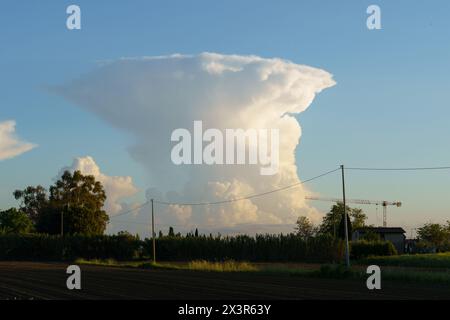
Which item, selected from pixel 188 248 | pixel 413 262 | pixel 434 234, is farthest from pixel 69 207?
pixel 434 234

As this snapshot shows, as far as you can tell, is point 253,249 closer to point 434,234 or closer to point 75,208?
point 75,208

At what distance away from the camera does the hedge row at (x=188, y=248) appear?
91.8 meters

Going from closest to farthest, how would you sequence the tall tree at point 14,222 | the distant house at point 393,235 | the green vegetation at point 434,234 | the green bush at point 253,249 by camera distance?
the green bush at point 253,249
the tall tree at point 14,222
the distant house at point 393,235
the green vegetation at point 434,234

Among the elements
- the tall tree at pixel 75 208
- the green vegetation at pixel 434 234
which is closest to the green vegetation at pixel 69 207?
the tall tree at pixel 75 208

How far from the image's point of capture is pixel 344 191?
5619 centimetres

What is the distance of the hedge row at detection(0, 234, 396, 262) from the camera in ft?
301

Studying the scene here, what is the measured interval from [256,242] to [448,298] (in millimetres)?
64633

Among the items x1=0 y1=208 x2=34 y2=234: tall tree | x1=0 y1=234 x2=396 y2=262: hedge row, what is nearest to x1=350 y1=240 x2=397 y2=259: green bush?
x1=0 y1=234 x2=396 y2=262: hedge row

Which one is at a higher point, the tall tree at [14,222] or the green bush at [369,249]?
the tall tree at [14,222]

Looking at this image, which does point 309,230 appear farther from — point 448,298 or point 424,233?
point 448,298

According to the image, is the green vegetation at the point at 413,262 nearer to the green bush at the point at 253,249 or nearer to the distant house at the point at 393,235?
the green bush at the point at 253,249

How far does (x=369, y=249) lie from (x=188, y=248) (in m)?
25.8
